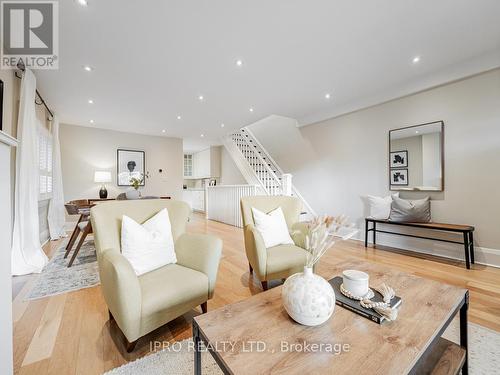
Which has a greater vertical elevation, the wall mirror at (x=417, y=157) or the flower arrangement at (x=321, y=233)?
the wall mirror at (x=417, y=157)

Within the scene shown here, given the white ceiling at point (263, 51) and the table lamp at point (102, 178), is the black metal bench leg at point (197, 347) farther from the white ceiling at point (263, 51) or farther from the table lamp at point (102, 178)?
the table lamp at point (102, 178)

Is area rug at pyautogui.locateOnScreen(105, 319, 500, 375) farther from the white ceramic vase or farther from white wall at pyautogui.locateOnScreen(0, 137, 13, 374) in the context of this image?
the white ceramic vase

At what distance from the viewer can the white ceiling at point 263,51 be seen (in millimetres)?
1955

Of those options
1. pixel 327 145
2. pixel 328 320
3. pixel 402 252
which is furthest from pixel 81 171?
pixel 402 252

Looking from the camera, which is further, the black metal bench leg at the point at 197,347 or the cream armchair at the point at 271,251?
the cream armchair at the point at 271,251

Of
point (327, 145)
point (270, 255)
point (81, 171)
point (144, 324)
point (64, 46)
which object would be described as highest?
point (64, 46)

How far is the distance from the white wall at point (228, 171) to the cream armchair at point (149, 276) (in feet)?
17.7

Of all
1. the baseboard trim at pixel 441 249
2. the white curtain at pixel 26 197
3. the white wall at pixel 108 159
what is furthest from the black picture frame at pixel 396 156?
the white wall at pixel 108 159

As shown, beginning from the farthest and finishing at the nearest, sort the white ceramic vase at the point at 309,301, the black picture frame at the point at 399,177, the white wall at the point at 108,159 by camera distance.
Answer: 1. the white wall at the point at 108,159
2. the black picture frame at the point at 399,177
3. the white ceramic vase at the point at 309,301

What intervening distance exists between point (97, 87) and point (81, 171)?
282 cm

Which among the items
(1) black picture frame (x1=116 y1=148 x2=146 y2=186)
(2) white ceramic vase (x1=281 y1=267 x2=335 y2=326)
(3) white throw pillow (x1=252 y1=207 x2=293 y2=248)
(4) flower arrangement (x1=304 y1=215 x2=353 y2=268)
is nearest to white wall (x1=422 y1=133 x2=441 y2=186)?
(3) white throw pillow (x1=252 y1=207 x2=293 y2=248)

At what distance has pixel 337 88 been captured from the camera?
3.52 metres

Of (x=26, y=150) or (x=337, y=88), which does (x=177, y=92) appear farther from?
(x=337, y=88)

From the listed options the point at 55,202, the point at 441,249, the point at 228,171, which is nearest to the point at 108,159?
the point at 55,202
